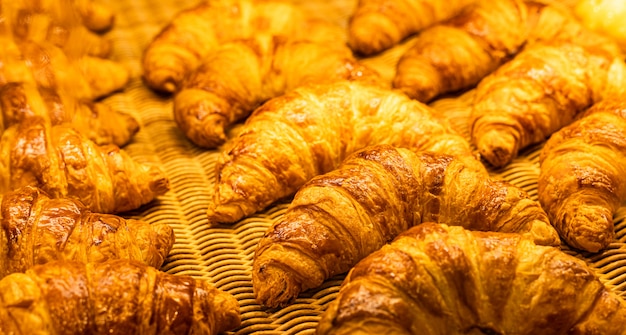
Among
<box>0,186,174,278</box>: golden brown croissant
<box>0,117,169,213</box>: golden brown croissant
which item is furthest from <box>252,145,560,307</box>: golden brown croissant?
<box>0,117,169,213</box>: golden brown croissant

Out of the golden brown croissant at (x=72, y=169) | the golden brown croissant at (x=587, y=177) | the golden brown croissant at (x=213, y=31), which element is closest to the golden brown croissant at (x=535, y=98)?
the golden brown croissant at (x=587, y=177)

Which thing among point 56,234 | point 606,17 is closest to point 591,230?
point 606,17

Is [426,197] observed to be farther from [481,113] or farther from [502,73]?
[502,73]

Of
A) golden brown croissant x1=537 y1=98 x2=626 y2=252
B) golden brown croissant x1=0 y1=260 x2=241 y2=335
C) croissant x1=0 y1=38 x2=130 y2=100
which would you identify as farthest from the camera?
A: croissant x1=0 y1=38 x2=130 y2=100

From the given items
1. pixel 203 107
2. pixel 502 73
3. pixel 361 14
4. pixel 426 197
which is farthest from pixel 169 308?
pixel 361 14

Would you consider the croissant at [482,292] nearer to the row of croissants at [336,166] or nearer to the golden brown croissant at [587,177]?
the row of croissants at [336,166]

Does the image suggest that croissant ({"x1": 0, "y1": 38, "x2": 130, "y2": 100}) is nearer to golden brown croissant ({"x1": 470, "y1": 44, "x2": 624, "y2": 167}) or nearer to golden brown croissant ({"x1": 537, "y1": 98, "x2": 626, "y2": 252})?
golden brown croissant ({"x1": 470, "y1": 44, "x2": 624, "y2": 167})

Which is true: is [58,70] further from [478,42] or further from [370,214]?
[478,42]
